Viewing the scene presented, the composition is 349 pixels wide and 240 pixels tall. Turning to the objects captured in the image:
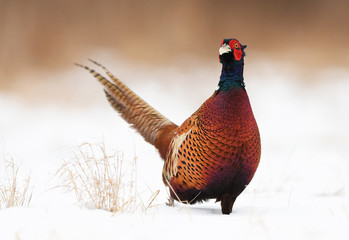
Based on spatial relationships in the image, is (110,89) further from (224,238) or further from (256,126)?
(224,238)

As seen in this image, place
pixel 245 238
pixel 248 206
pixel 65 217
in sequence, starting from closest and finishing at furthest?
1. pixel 245 238
2. pixel 65 217
3. pixel 248 206

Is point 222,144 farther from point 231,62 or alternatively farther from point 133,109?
point 133,109

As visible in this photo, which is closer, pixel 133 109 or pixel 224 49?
pixel 224 49

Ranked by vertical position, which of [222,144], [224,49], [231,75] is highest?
[224,49]

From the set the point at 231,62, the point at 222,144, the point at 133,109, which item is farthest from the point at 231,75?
the point at 133,109

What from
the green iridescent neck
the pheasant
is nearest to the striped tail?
the pheasant

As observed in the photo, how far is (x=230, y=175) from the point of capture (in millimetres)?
4191

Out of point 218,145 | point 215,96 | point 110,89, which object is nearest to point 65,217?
point 218,145

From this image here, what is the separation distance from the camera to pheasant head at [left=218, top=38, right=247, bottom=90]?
4195 mm

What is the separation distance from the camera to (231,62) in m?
4.22

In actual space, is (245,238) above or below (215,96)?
below

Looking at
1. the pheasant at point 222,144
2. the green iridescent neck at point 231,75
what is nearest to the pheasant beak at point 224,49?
the pheasant at point 222,144

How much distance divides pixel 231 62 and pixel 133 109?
1526 mm

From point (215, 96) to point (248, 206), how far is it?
4.90 ft
